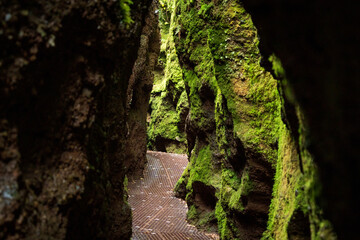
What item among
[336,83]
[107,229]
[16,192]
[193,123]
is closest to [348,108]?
[336,83]

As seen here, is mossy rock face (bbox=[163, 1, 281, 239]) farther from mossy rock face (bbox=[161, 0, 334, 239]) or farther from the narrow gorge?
the narrow gorge

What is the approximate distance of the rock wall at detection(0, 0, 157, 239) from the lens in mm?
2020

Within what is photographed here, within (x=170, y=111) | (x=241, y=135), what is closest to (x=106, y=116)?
(x=241, y=135)

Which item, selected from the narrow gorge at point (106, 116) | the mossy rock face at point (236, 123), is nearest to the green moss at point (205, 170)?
the mossy rock face at point (236, 123)

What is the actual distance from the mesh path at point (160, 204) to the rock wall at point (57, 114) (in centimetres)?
A: 445

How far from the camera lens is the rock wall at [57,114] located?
2.02 meters

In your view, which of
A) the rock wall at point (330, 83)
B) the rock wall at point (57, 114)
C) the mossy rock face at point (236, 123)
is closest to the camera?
the rock wall at point (330, 83)

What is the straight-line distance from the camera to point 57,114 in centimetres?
253

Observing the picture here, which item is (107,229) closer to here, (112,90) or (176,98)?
(112,90)

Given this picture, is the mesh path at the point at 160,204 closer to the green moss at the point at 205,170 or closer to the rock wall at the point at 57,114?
the green moss at the point at 205,170

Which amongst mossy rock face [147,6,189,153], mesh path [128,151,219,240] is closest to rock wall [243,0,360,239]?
mesh path [128,151,219,240]

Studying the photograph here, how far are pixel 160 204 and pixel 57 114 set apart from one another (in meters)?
8.68

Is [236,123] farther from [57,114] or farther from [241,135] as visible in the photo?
[57,114]

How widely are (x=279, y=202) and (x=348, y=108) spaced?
335cm
